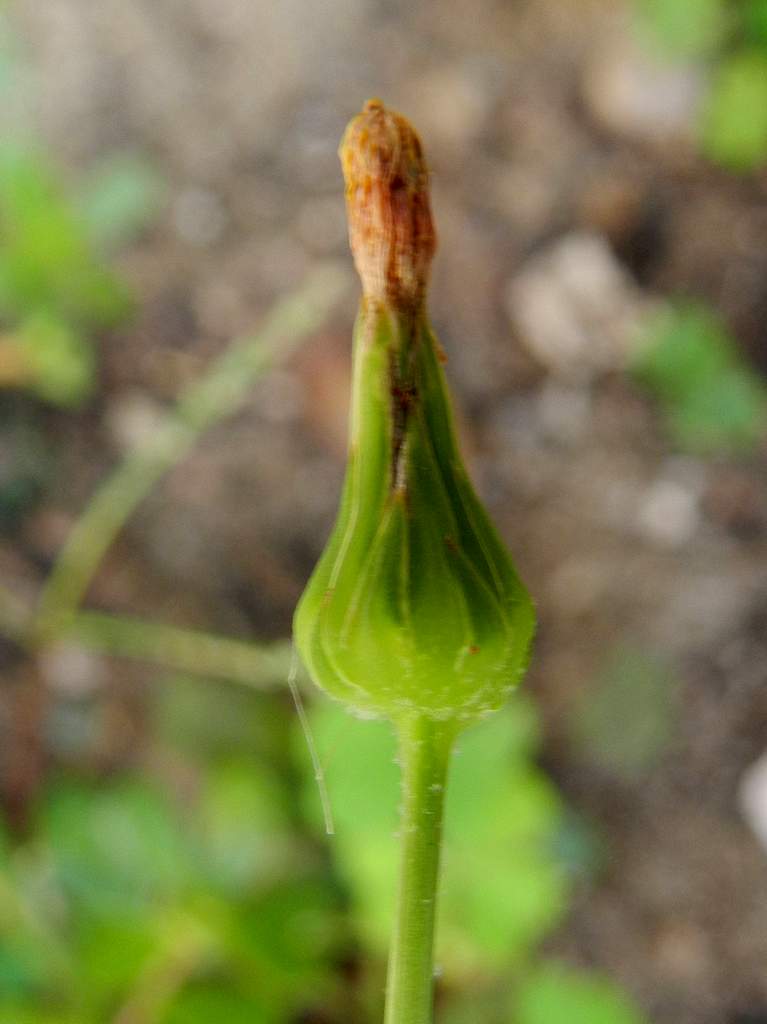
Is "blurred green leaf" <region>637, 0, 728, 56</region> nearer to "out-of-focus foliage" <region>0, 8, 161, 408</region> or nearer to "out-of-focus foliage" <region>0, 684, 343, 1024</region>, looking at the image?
"out-of-focus foliage" <region>0, 8, 161, 408</region>

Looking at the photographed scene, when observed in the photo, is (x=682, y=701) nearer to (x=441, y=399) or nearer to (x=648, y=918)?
(x=648, y=918)

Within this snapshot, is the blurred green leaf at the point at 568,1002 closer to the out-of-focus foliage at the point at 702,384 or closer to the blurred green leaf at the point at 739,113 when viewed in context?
the out-of-focus foliage at the point at 702,384

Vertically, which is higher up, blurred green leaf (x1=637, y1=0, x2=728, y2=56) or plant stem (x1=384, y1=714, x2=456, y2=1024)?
blurred green leaf (x1=637, y1=0, x2=728, y2=56)

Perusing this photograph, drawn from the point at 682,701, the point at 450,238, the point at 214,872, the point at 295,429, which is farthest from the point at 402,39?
the point at 214,872

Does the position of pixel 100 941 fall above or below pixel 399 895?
below

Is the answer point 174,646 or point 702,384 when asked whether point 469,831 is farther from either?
point 702,384

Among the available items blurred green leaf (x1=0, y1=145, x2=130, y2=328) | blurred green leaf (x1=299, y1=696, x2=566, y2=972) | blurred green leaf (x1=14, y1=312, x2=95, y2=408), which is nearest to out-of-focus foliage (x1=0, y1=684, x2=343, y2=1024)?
blurred green leaf (x1=299, y1=696, x2=566, y2=972)
